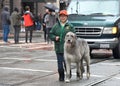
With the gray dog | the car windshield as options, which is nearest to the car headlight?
the car windshield

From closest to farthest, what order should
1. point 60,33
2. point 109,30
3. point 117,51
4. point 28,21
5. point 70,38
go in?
point 70,38 → point 60,33 → point 109,30 → point 117,51 → point 28,21

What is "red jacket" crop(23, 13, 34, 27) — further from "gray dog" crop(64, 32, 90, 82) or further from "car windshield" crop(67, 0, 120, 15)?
"gray dog" crop(64, 32, 90, 82)

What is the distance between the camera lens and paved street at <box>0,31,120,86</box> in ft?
38.3

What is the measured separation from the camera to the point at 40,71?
13773 mm

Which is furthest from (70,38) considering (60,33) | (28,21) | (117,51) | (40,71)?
(28,21)

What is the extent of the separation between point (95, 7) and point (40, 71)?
5.74 m

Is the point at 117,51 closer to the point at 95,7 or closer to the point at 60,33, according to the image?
the point at 95,7

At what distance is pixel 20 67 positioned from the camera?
1466 centimetres

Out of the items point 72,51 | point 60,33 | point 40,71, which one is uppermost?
point 60,33

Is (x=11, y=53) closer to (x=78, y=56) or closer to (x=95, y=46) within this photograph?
(x=95, y=46)

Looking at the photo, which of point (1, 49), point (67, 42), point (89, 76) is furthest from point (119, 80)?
point (1, 49)

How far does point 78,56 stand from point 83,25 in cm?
620

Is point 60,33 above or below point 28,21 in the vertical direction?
above

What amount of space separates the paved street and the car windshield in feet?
6.95
